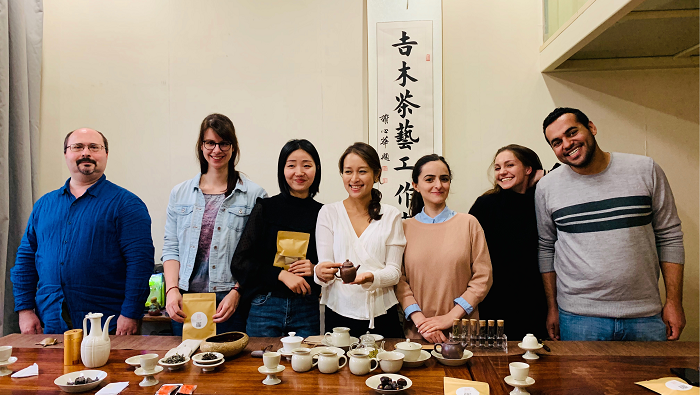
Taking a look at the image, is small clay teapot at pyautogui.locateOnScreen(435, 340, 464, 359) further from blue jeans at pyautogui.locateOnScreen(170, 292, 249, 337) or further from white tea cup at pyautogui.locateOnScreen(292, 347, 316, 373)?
blue jeans at pyautogui.locateOnScreen(170, 292, 249, 337)

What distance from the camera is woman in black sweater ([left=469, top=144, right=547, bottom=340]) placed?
2.21 metres

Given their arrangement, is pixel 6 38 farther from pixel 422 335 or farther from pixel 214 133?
pixel 422 335

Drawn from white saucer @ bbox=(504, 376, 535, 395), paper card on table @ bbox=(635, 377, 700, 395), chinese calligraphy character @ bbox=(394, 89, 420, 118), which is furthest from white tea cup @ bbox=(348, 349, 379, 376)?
chinese calligraphy character @ bbox=(394, 89, 420, 118)

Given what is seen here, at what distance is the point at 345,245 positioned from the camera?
6.50 ft

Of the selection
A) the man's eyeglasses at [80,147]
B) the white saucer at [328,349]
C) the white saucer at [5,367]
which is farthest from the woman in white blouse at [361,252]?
the man's eyeglasses at [80,147]

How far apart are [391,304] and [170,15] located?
2.87 meters

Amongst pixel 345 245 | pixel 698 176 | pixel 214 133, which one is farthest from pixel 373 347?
pixel 698 176

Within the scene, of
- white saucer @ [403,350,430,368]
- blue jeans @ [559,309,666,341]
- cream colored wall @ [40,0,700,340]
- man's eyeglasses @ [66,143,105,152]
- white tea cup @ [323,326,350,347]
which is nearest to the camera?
white saucer @ [403,350,430,368]

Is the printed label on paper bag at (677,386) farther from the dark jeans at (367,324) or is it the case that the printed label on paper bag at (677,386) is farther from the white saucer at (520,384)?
the dark jeans at (367,324)

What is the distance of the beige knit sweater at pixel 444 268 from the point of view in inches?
77.7

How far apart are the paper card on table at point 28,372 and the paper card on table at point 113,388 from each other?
0.34 metres

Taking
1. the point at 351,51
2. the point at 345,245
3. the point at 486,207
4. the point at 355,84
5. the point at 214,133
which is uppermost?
the point at 351,51

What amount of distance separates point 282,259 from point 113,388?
0.89m

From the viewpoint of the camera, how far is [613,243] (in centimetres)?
201
